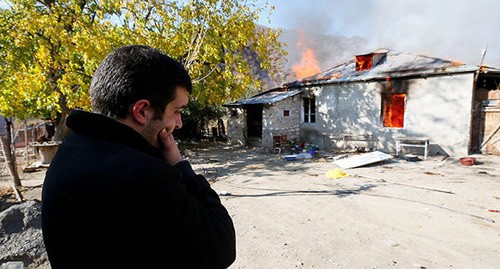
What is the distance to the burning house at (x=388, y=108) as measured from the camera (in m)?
11.0

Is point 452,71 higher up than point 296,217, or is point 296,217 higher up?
point 452,71

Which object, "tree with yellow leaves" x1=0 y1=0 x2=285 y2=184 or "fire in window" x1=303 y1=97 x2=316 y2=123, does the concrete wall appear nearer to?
"fire in window" x1=303 y1=97 x2=316 y2=123

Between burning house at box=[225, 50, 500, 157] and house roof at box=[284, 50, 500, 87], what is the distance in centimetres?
3

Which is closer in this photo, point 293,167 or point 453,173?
point 453,173

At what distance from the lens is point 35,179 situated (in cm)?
896

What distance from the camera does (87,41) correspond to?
7.22 meters

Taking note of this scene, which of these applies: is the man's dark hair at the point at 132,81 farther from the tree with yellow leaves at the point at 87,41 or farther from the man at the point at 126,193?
the tree with yellow leaves at the point at 87,41

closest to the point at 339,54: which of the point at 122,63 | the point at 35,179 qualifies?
the point at 35,179

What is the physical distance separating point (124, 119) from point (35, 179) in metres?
10.3

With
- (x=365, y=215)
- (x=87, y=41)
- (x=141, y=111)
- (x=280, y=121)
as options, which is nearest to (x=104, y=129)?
(x=141, y=111)

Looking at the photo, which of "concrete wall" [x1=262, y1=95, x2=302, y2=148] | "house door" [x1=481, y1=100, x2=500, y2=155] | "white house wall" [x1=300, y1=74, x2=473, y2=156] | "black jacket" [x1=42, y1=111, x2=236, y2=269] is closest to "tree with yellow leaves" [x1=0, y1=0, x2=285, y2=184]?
"concrete wall" [x1=262, y1=95, x2=302, y2=148]

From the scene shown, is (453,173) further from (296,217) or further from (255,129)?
(255,129)

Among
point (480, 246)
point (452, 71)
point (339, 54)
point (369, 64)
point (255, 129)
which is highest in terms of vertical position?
point (339, 54)

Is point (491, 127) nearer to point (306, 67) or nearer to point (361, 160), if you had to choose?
point (361, 160)
